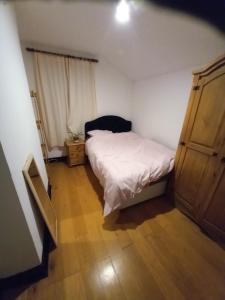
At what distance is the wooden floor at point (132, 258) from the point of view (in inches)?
43.8

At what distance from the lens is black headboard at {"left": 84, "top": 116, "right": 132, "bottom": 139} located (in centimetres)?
324

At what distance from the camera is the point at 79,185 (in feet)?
8.02

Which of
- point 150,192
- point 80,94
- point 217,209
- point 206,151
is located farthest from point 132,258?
point 80,94

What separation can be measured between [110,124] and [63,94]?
4.13ft

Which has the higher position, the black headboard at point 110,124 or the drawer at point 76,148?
the black headboard at point 110,124

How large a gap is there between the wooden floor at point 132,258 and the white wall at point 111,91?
220 cm

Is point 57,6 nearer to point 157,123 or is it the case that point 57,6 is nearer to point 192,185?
point 157,123

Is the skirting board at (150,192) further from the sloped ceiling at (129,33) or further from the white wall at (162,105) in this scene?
the sloped ceiling at (129,33)

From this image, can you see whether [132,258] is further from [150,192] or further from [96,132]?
[96,132]

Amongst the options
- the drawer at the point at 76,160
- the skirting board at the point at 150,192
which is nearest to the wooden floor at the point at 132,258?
the skirting board at the point at 150,192

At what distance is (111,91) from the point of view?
3.34m

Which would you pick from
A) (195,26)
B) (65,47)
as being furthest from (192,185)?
(65,47)

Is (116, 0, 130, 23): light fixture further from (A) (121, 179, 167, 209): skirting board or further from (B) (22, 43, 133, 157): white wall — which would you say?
(A) (121, 179, 167, 209): skirting board

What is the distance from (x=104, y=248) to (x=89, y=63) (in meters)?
3.30
